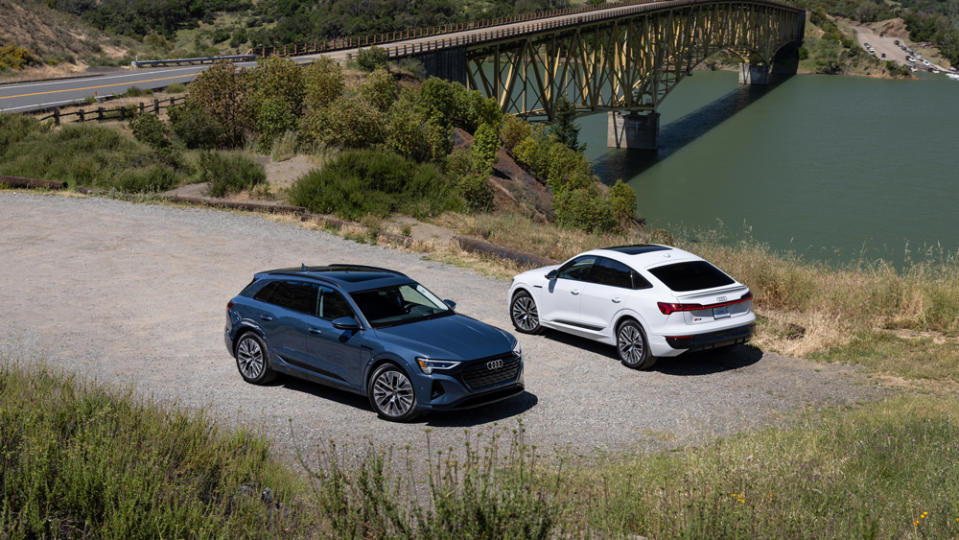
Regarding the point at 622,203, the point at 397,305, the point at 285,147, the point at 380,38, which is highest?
the point at 397,305

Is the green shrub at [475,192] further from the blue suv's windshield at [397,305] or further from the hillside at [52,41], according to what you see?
the hillside at [52,41]

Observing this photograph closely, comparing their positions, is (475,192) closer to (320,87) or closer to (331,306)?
(320,87)

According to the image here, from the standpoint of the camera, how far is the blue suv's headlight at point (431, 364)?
9.79m

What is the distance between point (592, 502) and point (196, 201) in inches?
838

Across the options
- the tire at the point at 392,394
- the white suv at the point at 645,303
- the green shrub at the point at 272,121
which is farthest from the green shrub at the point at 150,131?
the tire at the point at 392,394

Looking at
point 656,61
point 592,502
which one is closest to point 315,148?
point 592,502

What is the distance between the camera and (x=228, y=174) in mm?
28859

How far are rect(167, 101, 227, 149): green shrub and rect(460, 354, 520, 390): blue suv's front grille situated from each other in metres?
28.9

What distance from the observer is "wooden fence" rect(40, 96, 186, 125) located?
37.6 metres

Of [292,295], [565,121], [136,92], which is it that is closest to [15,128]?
[136,92]

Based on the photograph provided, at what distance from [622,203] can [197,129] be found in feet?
65.0

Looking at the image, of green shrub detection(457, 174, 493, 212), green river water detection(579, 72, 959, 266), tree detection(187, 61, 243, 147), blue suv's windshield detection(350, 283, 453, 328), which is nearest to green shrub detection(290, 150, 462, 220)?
green shrub detection(457, 174, 493, 212)

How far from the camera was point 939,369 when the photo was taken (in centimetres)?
1248

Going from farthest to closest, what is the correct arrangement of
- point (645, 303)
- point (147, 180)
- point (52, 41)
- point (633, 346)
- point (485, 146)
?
point (52, 41), point (485, 146), point (147, 180), point (633, 346), point (645, 303)
